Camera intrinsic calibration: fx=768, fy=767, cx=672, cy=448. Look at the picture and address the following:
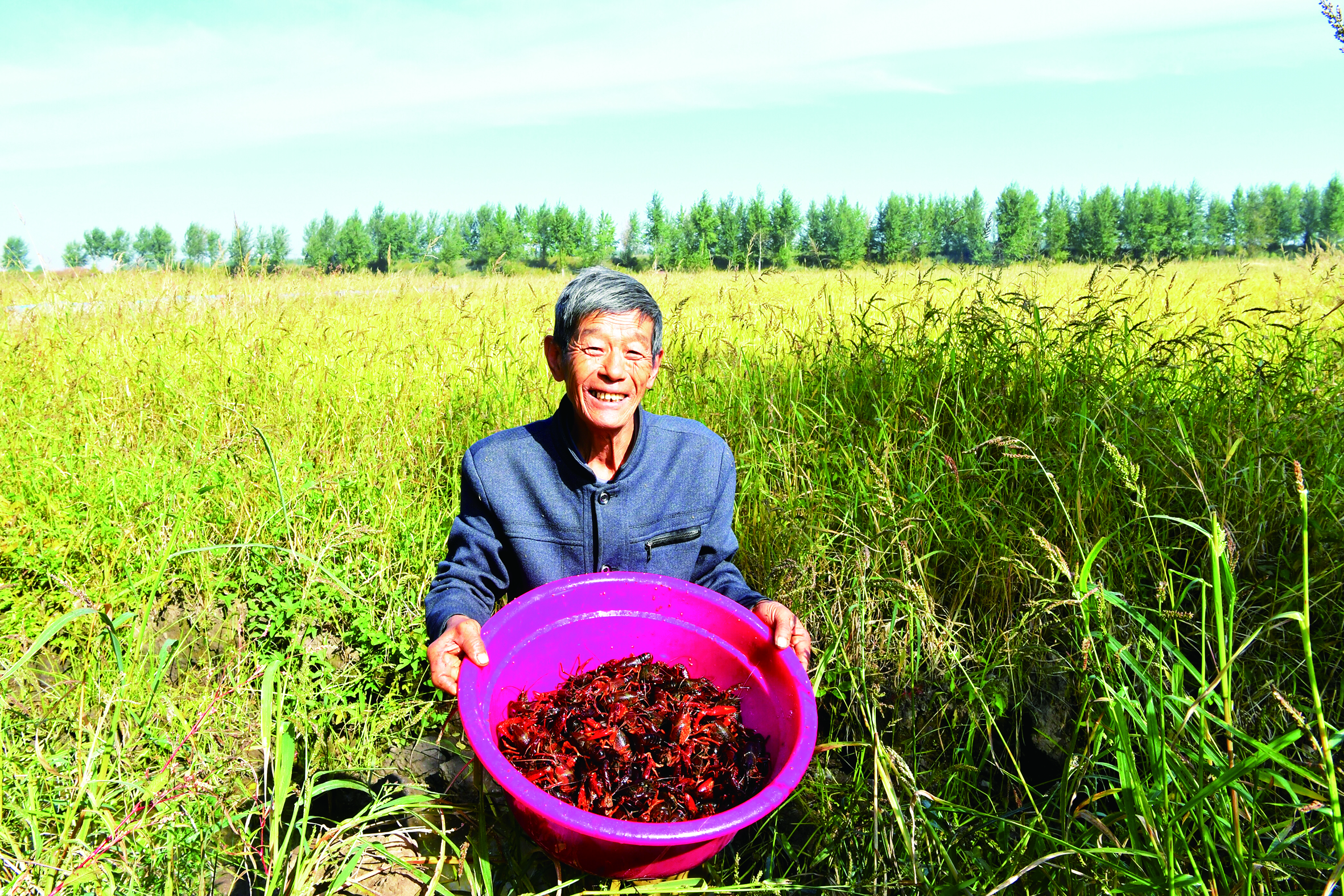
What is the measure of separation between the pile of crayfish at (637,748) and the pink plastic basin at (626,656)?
0.07 m

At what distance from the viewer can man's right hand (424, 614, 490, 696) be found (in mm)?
1618

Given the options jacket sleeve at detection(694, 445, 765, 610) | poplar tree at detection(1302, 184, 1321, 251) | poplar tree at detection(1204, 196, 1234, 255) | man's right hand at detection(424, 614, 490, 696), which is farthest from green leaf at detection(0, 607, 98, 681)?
poplar tree at detection(1302, 184, 1321, 251)

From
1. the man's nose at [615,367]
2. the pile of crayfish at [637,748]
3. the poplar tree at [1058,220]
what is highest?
the poplar tree at [1058,220]

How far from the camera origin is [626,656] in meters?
2.00

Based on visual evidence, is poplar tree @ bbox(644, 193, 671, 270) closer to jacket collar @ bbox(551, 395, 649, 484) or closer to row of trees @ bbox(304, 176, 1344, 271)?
row of trees @ bbox(304, 176, 1344, 271)

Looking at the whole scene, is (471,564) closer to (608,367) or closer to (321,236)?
(608,367)

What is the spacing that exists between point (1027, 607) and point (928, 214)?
5918 centimetres

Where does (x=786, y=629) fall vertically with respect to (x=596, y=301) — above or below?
below

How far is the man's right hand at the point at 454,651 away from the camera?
1618mm

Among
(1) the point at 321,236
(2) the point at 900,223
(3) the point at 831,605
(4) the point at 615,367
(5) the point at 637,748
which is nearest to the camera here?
(5) the point at 637,748

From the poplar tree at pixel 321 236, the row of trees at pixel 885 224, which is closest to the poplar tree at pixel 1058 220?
the row of trees at pixel 885 224

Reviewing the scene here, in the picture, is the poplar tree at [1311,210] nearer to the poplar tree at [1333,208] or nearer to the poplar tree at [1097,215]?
the poplar tree at [1333,208]

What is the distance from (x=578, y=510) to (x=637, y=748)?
0.64 m

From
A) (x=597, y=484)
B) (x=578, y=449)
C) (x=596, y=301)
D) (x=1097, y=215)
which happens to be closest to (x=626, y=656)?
(x=597, y=484)
